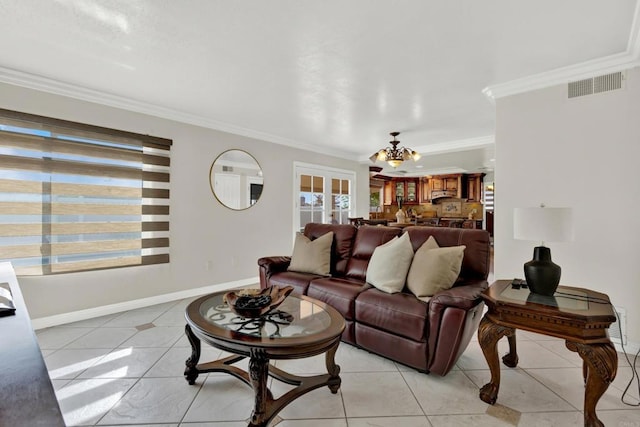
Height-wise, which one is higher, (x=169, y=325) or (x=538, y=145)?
(x=538, y=145)

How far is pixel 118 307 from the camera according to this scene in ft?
11.0

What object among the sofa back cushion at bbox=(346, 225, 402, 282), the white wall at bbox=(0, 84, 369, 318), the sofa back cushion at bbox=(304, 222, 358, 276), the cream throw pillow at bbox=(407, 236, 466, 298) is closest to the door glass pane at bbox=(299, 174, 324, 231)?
the white wall at bbox=(0, 84, 369, 318)

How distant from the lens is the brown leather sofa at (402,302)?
6.48 feet

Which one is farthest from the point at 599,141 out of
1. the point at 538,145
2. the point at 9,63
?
the point at 9,63

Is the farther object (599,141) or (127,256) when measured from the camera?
(127,256)

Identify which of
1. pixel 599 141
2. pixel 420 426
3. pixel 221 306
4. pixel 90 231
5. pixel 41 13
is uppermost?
pixel 41 13

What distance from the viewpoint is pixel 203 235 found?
405 cm

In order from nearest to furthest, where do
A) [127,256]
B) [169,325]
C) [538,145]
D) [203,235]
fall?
1. [538,145]
2. [169,325]
3. [127,256]
4. [203,235]

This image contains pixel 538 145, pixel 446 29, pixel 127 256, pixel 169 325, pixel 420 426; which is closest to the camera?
pixel 420 426

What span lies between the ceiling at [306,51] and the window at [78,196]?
1.42ft

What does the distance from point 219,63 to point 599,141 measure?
10.6ft

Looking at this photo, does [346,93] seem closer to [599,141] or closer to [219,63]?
[219,63]

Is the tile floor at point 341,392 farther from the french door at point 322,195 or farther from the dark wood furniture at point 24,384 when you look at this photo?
the french door at point 322,195

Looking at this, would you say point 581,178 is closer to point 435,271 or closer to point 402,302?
point 435,271
